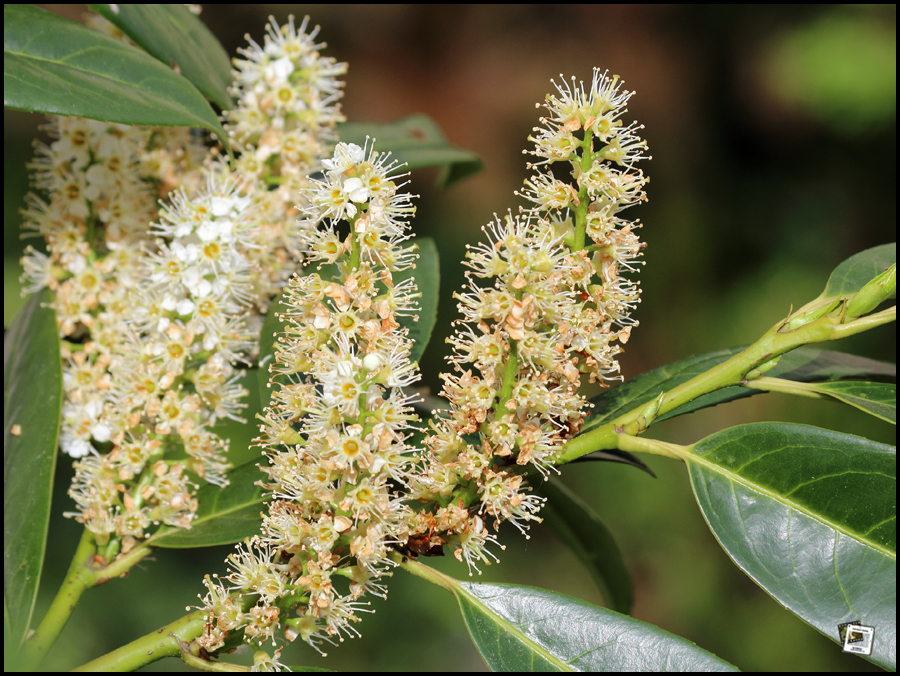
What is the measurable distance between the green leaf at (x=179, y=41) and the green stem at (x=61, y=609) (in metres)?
0.69

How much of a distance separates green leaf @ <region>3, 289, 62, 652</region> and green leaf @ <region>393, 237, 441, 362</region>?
49 centimetres

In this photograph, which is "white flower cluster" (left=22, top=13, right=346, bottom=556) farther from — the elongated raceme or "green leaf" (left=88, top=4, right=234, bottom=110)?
the elongated raceme

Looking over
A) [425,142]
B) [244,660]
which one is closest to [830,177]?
[425,142]

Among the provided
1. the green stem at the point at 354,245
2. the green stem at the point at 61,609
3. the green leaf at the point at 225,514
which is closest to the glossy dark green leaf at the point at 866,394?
the green stem at the point at 354,245

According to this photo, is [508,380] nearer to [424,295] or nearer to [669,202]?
[424,295]

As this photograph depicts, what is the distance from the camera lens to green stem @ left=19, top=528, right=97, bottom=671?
0.88 m

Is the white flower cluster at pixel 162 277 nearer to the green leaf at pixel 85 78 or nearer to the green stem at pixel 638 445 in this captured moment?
the green leaf at pixel 85 78

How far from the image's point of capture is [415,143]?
148 cm

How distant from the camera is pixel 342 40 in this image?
5.03 m

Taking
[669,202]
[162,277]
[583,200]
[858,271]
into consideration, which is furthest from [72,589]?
[669,202]

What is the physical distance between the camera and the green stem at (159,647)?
31.1 inches

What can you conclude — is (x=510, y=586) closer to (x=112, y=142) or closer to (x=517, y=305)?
(x=517, y=305)

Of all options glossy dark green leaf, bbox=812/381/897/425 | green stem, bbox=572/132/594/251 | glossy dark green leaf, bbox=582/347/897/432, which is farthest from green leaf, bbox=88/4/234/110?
glossy dark green leaf, bbox=812/381/897/425
